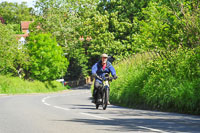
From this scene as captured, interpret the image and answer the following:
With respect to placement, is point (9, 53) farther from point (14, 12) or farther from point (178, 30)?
point (14, 12)

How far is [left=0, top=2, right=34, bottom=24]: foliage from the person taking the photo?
12088 cm

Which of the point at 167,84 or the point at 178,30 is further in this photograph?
the point at 178,30

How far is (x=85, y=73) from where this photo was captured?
6950 cm

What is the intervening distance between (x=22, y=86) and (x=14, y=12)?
261 feet

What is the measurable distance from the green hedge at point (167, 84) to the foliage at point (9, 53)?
115 feet

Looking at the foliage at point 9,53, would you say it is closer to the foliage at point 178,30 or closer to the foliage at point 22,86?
the foliage at point 22,86

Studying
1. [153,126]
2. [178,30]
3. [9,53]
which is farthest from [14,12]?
[153,126]

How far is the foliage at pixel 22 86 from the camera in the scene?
4516 cm

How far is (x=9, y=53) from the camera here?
53.2 meters

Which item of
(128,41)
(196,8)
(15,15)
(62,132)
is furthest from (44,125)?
(15,15)

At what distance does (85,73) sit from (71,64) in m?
4.53

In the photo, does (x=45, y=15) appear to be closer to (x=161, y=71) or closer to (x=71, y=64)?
(x=71, y=64)

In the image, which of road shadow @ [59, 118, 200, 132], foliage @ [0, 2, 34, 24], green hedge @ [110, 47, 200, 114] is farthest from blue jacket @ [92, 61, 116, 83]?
foliage @ [0, 2, 34, 24]

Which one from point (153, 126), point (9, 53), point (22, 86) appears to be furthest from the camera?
point (9, 53)
